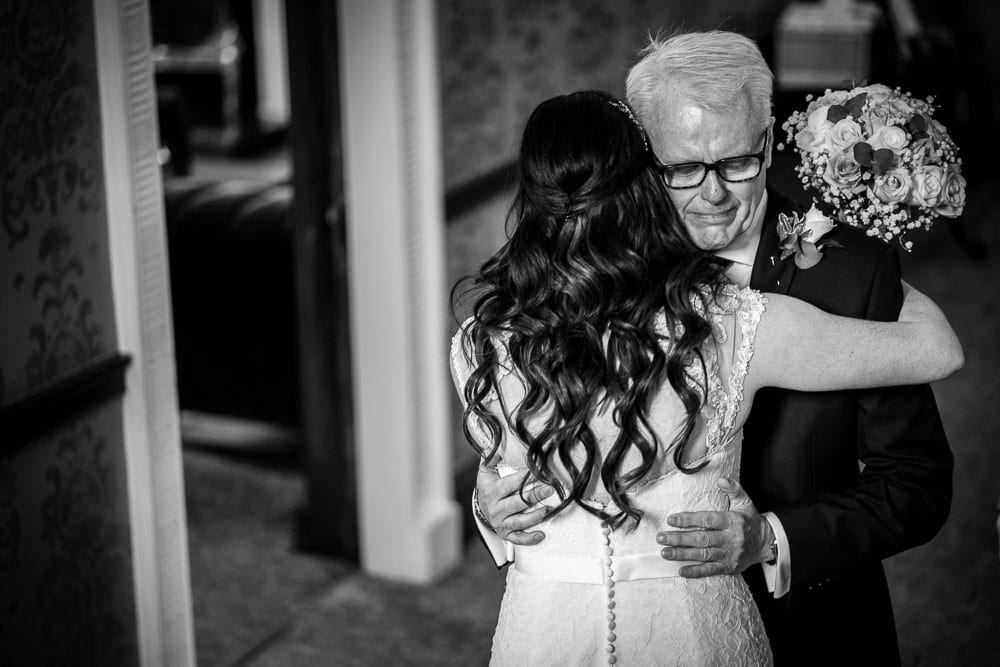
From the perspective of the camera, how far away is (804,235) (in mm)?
2078

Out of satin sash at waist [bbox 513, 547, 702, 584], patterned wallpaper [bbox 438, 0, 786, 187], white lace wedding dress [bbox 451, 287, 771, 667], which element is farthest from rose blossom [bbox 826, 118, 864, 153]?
patterned wallpaper [bbox 438, 0, 786, 187]

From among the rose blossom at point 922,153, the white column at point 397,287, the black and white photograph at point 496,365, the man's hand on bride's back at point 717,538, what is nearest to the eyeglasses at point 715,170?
the black and white photograph at point 496,365

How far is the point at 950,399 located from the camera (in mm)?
5410

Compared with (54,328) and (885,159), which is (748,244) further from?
(54,328)

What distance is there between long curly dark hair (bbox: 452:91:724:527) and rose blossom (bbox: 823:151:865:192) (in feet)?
1.39

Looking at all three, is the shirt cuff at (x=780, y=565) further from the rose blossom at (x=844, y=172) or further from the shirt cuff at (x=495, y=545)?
the rose blossom at (x=844, y=172)

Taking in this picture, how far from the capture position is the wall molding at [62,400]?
92.4 inches

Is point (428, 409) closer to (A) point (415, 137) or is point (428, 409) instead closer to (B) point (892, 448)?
(A) point (415, 137)

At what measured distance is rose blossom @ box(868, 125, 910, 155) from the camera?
201cm

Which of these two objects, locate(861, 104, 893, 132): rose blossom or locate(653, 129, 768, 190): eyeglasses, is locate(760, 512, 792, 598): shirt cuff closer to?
locate(653, 129, 768, 190): eyeglasses

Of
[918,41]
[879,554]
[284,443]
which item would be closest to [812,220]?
[879,554]

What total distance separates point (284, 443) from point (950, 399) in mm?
2886

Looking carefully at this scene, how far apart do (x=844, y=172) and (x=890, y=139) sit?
0.09 metres

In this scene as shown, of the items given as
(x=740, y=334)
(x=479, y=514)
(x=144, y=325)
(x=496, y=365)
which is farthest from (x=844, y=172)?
(x=144, y=325)
